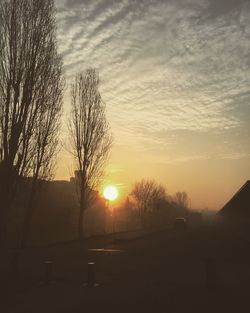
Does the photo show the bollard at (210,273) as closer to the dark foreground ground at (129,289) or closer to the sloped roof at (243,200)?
the dark foreground ground at (129,289)

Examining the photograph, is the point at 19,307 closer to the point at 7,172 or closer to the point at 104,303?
the point at 104,303

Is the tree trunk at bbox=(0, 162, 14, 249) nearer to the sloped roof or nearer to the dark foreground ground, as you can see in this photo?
the dark foreground ground

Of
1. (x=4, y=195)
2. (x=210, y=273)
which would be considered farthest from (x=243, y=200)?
(x=210, y=273)

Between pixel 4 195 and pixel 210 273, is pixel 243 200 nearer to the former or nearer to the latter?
pixel 4 195

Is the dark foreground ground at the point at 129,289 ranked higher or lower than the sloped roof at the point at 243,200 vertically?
lower

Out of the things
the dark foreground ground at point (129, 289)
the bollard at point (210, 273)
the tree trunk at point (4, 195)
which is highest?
the tree trunk at point (4, 195)

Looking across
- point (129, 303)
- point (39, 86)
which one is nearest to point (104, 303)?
point (129, 303)

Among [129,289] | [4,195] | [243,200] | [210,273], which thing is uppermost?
[243,200]

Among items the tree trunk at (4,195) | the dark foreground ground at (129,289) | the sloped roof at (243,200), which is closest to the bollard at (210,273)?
the dark foreground ground at (129,289)

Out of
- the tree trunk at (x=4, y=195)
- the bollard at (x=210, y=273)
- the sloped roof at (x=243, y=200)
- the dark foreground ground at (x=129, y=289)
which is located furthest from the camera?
the sloped roof at (x=243, y=200)

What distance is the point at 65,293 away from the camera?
→ 990 cm

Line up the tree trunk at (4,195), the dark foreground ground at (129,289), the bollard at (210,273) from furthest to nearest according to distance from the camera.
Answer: the tree trunk at (4,195) < the bollard at (210,273) < the dark foreground ground at (129,289)

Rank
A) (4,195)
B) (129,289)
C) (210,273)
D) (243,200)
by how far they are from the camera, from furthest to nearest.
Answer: (243,200), (4,195), (210,273), (129,289)

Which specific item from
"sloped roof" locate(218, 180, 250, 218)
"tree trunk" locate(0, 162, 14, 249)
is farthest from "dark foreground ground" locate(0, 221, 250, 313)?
"sloped roof" locate(218, 180, 250, 218)
